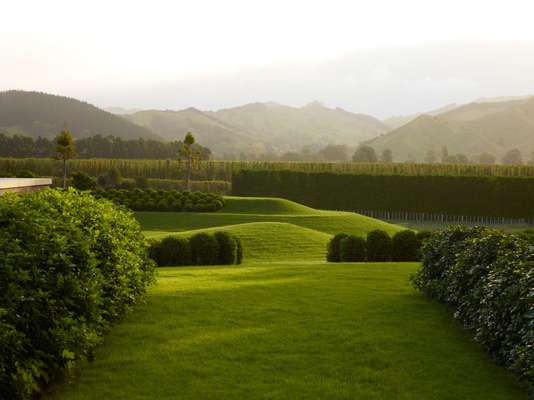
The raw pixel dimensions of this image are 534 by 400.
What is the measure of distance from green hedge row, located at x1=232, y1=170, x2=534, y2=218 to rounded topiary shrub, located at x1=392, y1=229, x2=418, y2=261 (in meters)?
28.0

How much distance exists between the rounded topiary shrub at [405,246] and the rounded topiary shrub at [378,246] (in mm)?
176

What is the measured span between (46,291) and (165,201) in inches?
1098

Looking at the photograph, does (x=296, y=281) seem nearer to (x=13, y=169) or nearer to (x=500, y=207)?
(x=500, y=207)

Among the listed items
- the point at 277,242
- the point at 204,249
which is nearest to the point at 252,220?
the point at 277,242

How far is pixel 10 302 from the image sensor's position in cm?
579

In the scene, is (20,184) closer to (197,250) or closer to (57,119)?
(197,250)

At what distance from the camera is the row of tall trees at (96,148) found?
98.5m

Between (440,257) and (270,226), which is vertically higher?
(440,257)

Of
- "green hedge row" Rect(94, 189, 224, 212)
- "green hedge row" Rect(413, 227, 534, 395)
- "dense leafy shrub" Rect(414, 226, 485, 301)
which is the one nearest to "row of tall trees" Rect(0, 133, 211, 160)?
"green hedge row" Rect(94, 189, 224, 212)

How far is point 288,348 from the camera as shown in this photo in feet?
26.2

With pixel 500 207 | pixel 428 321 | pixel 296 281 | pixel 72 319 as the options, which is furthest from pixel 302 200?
pixel 72 319

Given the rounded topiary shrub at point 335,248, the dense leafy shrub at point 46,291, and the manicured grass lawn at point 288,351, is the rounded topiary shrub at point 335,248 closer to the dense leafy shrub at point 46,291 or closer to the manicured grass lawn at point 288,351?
the manicured grass lawn at point 288,351

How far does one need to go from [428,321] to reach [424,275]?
1.96 metres

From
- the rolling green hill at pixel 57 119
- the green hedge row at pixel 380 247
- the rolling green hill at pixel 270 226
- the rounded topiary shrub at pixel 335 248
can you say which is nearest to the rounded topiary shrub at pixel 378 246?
the green hedge row at pixel 380 247
